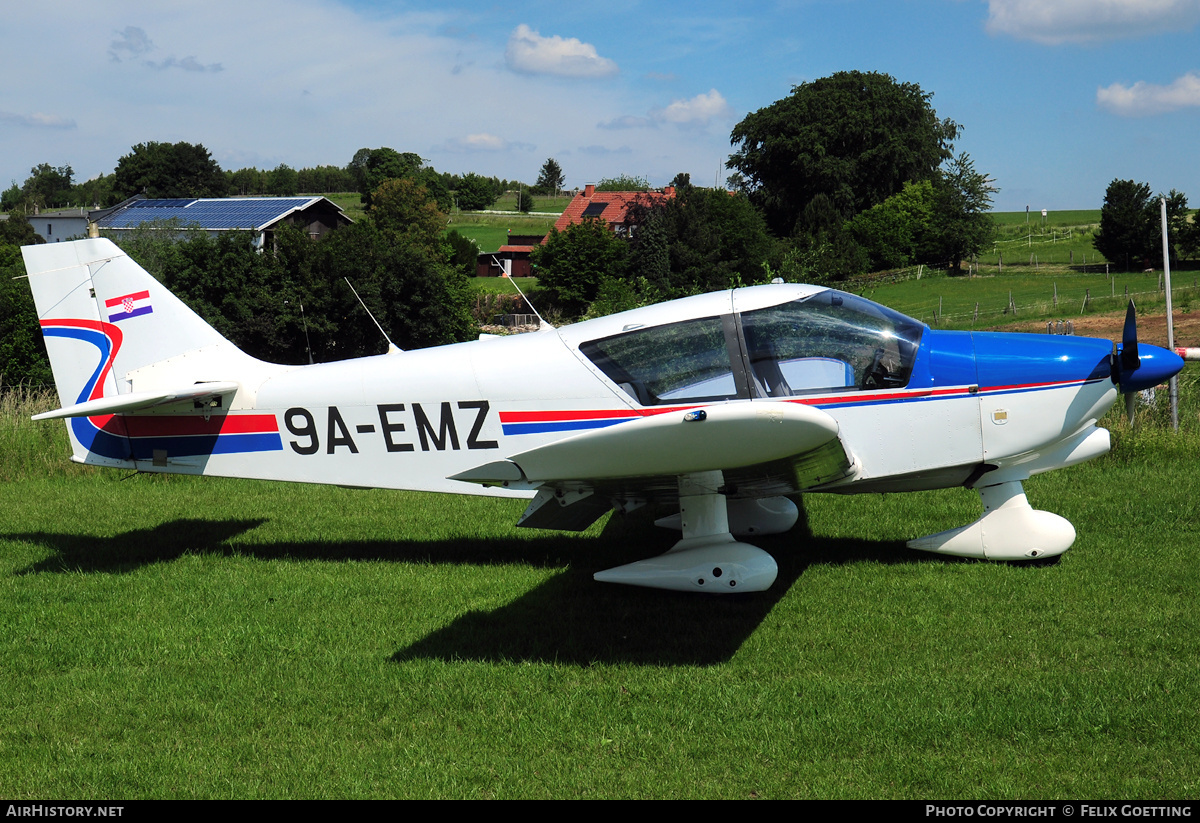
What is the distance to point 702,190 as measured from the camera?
64.1 metres

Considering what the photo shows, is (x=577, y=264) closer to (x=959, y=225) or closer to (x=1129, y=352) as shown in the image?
(x=959, y=225)

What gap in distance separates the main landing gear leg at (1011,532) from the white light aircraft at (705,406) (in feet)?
0.04

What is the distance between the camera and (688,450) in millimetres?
4477

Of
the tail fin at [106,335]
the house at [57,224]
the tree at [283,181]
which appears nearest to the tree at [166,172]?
the house at [57,224]

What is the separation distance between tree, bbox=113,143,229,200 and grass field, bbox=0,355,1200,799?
106581mm

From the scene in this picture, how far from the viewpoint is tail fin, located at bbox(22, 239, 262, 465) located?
7285mm

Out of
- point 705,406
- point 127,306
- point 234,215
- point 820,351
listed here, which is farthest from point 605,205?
point 705,406

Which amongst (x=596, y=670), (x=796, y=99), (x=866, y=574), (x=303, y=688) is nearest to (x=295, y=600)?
(x=303, y=688)

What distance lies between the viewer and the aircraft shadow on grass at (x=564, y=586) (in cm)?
539

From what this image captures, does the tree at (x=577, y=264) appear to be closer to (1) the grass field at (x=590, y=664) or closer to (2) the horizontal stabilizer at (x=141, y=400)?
(1) the grass field at (x=590, y=664)

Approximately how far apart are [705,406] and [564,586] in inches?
72.4

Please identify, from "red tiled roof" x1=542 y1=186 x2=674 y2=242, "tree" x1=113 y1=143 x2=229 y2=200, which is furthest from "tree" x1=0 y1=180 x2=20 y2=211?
"red tiled roof" x1=542 y1=186 x2=674 y2=242

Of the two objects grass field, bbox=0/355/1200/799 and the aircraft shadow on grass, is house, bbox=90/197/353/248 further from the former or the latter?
grass field, bbox=0/355/1200/799
